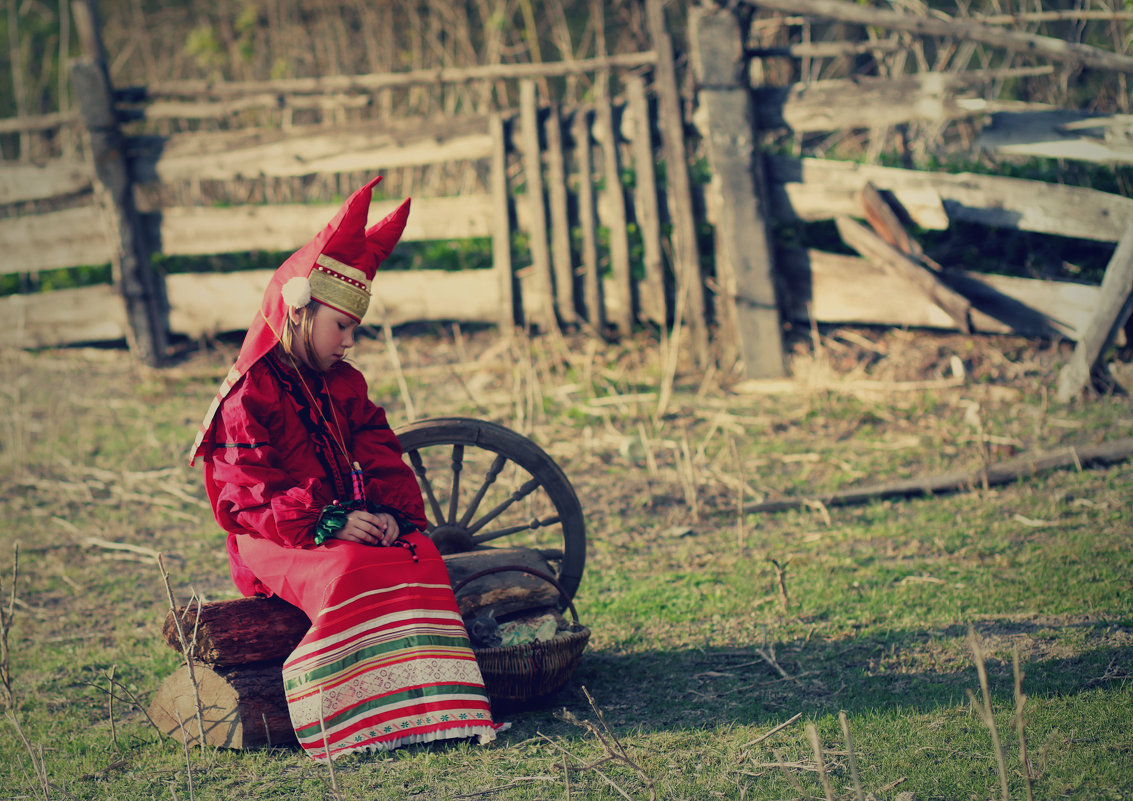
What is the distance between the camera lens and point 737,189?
6.30 m

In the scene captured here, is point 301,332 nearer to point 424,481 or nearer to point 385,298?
point 424,481

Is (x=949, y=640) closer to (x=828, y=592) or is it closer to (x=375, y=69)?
(x=828, y=592)

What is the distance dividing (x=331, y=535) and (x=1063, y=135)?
4.76 metres

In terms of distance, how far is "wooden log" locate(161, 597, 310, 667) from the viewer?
9.85 ft

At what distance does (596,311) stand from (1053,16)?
135 inches

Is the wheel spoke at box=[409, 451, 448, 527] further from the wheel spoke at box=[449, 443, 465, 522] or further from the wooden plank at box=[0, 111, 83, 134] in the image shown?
the wooden plank at box=[0, 111, 83, 134]

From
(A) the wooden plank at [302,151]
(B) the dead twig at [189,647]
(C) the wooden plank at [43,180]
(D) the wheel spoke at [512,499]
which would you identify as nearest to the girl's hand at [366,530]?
(B) the dead twig at [189,647]

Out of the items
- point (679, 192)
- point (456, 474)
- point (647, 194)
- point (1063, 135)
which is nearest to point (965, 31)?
point (1063, 135)

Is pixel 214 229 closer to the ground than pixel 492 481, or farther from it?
farther from it

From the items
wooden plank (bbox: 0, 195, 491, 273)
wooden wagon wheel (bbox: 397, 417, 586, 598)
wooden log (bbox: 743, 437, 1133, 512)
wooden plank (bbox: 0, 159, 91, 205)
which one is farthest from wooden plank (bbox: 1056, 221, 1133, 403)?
wooden plank (bbox: 0, 159, 91, 205)

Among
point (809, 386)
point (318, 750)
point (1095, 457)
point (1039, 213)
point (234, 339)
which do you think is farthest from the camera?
point (234, 339)

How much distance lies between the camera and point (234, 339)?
26.9 ft

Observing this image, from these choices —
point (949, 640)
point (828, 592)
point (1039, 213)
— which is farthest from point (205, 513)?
point (1039, 213)

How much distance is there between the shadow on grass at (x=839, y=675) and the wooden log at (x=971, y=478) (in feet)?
4.27
